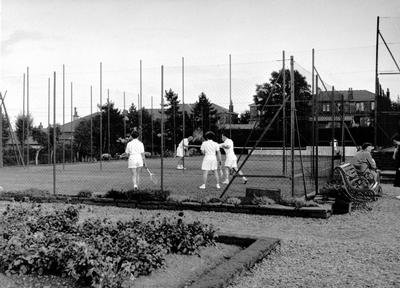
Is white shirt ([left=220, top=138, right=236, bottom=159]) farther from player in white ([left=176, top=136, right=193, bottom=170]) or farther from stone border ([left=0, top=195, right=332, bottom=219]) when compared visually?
stone border ([left=0, top=195, right=332, bottom=219])

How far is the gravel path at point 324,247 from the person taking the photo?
4.91 m

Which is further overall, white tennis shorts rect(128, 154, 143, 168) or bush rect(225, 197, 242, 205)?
white tennis shorts rect(128, 154, 143, 168)

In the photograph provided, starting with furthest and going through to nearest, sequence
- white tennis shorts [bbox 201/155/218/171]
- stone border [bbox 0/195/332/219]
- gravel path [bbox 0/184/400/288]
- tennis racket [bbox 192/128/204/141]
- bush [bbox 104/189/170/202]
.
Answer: tennis racket [bbox 192/128/204/141] < white tennis shorts [bbox 201/155/218/171] < bush [bbox 104/189/170/202] < stone border [bbox 0/195/332/219] < gravel path [bbox 0/184/400/288]

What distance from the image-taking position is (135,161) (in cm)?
1341

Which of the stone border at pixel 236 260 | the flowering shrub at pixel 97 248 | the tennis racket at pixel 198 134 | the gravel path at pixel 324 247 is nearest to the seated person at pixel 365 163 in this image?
the gravel path at pixel 324 247

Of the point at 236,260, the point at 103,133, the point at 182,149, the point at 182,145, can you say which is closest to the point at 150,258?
the point at 236,260

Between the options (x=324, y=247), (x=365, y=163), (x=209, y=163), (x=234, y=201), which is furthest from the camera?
(x=209, y=163)

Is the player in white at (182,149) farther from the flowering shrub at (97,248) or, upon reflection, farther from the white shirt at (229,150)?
the flowering shrub at (97,248)

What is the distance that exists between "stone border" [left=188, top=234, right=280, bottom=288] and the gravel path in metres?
0.09

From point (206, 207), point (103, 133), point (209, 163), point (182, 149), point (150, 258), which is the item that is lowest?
point (206, 207)

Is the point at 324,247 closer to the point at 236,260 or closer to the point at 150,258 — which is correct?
the point at 236,260

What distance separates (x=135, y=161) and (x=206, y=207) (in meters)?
4.16

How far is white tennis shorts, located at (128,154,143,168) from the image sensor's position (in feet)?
43.9

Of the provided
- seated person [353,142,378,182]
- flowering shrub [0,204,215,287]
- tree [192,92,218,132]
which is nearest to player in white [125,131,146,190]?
seated person [353,142,378,182]
